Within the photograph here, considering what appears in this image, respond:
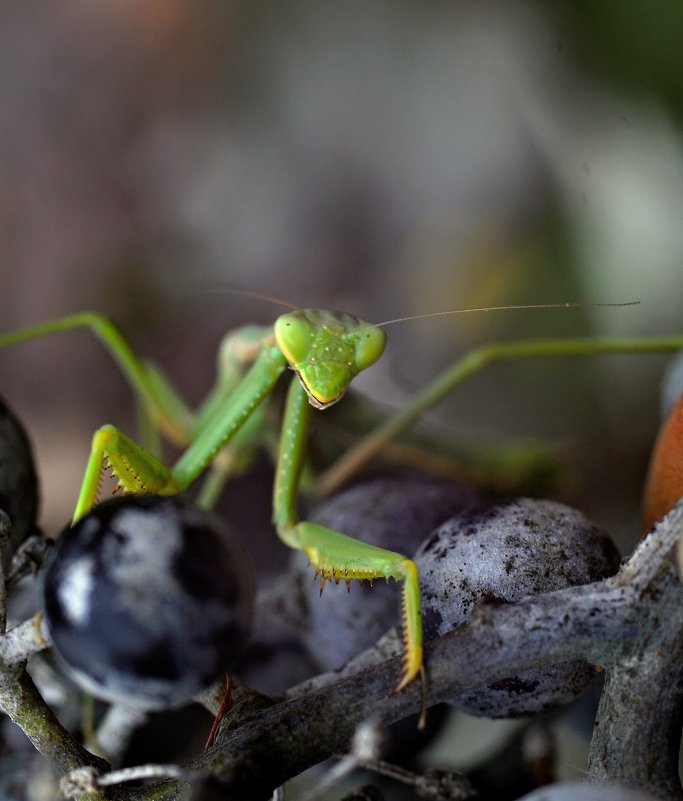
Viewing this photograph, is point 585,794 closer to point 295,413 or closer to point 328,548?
point 328,548

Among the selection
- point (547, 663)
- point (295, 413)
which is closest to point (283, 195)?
point (295, 413)

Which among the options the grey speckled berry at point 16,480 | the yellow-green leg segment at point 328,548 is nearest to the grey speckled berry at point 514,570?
the yellow-green leg segment at point 328,548

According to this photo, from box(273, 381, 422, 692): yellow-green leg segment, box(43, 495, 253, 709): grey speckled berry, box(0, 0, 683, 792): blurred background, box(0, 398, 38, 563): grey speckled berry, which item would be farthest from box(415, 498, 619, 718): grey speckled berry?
box(0, 0, 683, 792): blurred background

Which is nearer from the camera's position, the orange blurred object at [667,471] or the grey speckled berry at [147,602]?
the grey speckled berry at [147,602]

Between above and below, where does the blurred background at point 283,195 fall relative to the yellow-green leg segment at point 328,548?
above

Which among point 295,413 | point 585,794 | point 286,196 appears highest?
point 286,196

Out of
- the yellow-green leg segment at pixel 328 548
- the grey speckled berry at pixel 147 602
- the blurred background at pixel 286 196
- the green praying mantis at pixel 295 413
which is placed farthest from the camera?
the blurred background at pixel 286 196

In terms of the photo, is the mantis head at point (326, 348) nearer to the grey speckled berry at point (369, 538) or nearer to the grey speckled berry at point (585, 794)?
the grey speckled berry at point (369, 538)
